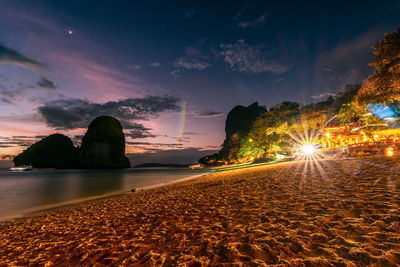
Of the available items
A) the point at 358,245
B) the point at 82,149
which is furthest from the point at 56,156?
the point at 358,245

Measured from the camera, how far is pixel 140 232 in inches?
172

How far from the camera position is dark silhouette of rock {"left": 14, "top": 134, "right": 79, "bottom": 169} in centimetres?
10900

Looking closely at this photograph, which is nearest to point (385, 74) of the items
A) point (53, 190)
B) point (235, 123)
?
point (53, 190)

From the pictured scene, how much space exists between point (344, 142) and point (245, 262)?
33625mm

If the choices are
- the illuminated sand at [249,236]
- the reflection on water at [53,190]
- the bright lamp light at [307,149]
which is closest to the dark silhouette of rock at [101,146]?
the reflection on water at [53,190]

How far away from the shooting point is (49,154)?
109062 mm

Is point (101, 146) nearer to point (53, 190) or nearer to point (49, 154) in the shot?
point (49, 154)

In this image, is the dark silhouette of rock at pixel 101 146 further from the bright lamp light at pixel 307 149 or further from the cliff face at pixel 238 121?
the bright lamp light at pixel 307 149

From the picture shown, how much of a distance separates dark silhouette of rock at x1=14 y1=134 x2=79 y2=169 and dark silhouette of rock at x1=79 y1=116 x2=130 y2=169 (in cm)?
1961

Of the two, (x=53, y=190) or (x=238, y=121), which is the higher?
(x=238, y=121)

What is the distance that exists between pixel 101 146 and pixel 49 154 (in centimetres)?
4220

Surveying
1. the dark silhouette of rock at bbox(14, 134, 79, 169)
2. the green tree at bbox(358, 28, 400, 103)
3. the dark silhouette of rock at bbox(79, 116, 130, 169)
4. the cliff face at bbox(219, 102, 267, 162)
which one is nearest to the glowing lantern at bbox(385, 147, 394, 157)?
the green tree at bbox(358, 28, 400, 103)

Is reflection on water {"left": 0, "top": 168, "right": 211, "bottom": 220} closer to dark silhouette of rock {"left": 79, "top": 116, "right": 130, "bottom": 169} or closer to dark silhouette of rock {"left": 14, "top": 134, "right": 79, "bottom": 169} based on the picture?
dark silhouette of rock {"left": 79, "top": 116, "right": 130, "bottom": 169}

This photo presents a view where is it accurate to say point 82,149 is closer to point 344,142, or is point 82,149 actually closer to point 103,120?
point 103,120
